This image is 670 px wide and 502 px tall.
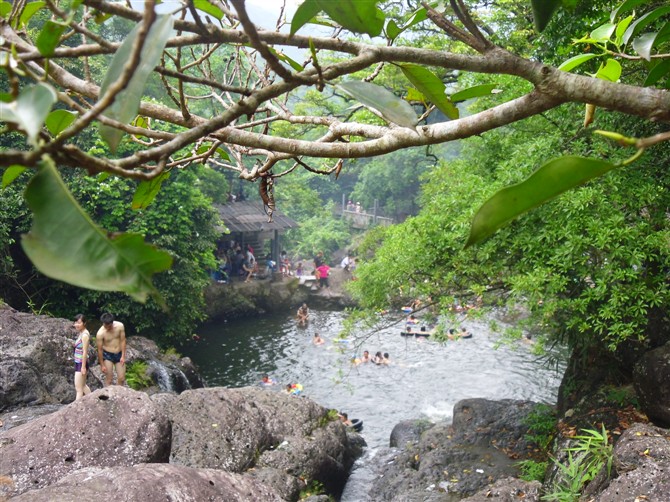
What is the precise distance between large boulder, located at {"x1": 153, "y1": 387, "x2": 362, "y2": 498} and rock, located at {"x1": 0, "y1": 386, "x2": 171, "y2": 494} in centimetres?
133

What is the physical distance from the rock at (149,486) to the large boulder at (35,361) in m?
4.01

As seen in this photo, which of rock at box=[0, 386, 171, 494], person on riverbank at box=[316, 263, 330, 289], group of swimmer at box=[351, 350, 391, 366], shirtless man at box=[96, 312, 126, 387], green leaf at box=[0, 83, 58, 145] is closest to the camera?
green leaf at box=[0, 83, 58, 145]

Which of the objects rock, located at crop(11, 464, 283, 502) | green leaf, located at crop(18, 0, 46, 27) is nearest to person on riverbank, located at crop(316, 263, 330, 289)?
rock, located at crop(11, 464, 283, 502)

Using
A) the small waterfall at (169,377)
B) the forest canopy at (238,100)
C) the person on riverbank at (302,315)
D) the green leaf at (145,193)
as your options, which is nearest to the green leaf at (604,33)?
the forest canopy at (238,100)

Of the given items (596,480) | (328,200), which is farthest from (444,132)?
(328,200)

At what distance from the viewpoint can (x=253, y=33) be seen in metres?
0.75

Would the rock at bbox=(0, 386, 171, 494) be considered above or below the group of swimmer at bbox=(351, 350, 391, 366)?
above

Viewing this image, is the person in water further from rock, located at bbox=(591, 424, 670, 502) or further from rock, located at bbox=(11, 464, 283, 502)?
rock, located at bbox=(11, 464, 283, 502)

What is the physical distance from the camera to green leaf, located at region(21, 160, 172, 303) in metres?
0.52

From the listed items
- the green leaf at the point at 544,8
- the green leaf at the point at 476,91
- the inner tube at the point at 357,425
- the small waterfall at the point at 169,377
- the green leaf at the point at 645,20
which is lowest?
the inner tube at the point at 357,425

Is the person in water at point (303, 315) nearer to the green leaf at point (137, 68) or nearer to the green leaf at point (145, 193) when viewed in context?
the green leaf at point (145, 193)

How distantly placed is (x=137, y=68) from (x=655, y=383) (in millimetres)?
5836

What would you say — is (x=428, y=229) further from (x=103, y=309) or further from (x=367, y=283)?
(x=103, y=309)

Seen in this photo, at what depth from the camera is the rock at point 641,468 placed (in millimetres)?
3873
